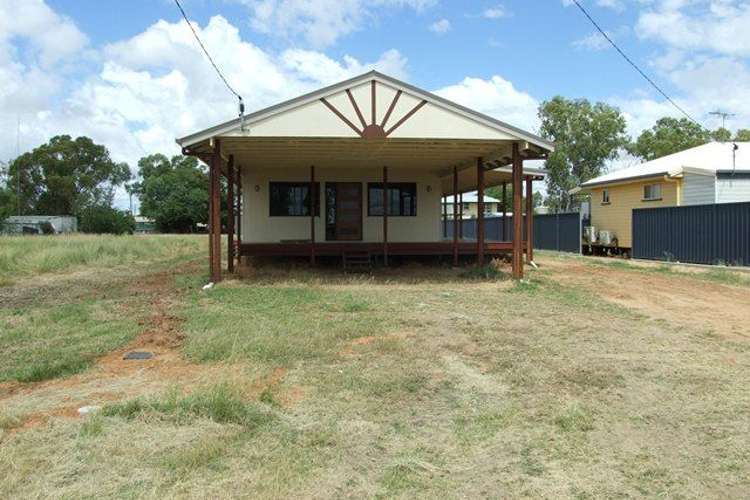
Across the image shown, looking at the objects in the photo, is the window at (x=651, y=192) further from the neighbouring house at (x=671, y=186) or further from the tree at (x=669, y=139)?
the tree at (x=669, y=139)

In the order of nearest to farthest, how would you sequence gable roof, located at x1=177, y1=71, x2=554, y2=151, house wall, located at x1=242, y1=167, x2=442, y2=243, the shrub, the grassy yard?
the grassy yard
gable roof, located at x1=177, y1=71, x2=554, y2=151
house wall, located at x1=242, y1=167, x2=442, y2=243
the shrub

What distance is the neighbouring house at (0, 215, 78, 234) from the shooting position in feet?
164

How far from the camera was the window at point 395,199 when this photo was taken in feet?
61.9

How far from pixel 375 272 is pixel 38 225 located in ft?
159

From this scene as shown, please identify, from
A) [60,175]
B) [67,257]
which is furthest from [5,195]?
[67,257]

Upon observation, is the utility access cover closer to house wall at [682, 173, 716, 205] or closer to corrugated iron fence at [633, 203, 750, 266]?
corrugated iron fence at [633, 203, 750, 266]

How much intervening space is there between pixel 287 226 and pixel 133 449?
14.7m

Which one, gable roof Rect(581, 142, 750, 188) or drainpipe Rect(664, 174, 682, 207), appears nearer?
gable roof Rect(581, 142, 750, 188)

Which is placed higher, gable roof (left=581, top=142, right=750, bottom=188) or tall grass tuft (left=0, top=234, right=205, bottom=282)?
gable roof (left=581, top=142, right=750, bottom=188)

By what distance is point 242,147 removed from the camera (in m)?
14.1

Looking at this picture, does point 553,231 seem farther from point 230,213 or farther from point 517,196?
point 230,213

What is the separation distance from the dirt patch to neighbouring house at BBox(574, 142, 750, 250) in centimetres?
591

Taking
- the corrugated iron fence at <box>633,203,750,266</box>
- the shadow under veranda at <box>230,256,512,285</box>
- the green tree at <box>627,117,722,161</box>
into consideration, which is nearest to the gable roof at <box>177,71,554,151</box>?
the shadow under veranda at <box>230,256,512,285</box>

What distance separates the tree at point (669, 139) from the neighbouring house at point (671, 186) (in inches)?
944
